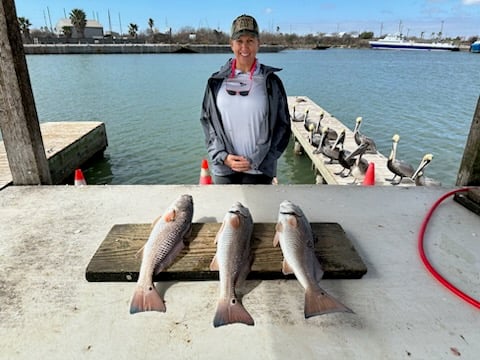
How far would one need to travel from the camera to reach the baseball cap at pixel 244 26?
2775 millimetres

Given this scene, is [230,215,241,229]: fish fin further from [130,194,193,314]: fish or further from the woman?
the woman

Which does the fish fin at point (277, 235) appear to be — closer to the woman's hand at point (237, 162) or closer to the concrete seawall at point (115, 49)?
the woman's hand at point (237, 162)

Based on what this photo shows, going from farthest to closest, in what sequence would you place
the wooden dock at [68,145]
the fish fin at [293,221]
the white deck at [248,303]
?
the wooden dock at [68,145], the fish fin at [293,221], the white deck at [248,303]

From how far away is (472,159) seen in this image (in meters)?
3.21

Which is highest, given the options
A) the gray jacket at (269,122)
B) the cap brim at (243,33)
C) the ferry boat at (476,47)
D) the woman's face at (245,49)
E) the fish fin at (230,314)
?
the ferry boat at (476,47)

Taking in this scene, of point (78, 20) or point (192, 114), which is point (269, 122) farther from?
point (78, 20)

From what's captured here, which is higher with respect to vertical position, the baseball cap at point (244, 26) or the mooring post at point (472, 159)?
the baseball cap at point (244, 26)

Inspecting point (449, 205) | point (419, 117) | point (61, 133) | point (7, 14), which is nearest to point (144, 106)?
point (61, 133)

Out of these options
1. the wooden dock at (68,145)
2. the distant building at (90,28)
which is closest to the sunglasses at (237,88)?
the wooden dock at (68,145)

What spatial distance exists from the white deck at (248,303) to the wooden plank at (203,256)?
0.07 metres

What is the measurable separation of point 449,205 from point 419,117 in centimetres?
1488

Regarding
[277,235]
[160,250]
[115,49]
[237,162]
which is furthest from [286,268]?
[115,49]

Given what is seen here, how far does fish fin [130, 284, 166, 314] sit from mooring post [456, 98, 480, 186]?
3200 mm

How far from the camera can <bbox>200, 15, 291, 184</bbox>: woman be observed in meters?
2.91
